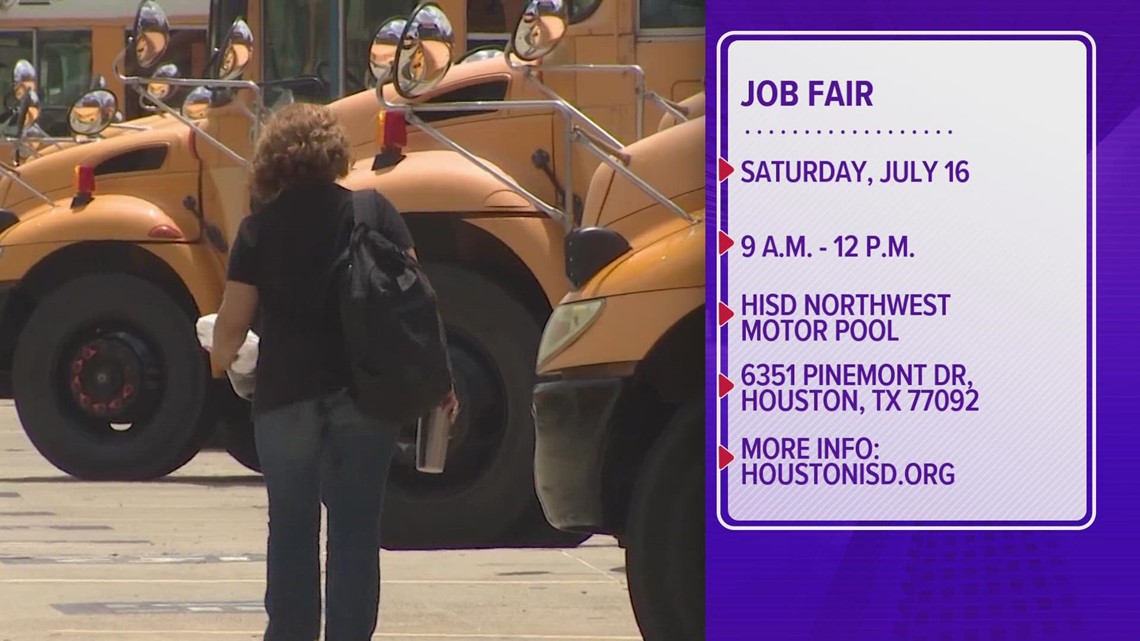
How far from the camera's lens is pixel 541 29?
371 inches

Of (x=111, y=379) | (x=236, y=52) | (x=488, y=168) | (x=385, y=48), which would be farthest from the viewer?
(x=111, y=379)

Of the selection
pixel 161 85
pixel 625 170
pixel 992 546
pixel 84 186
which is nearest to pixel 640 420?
pixel 992 546

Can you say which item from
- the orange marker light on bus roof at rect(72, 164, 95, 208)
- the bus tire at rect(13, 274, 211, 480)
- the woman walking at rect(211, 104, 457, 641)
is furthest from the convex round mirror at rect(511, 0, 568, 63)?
the orange marker light on bus roof at rect(72, 164, 95, 208)

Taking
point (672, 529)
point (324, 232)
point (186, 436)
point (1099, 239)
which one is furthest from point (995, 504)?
point (186, 436)

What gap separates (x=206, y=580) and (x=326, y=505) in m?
3.29

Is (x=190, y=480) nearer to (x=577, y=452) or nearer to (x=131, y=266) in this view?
(x=131, y=266)

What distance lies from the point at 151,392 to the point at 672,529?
7.10m

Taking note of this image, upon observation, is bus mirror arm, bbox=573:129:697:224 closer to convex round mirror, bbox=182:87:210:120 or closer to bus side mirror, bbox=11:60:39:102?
convex round mirror, bbox=182:87:210:120

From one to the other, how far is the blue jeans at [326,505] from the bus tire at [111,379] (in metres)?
6.45

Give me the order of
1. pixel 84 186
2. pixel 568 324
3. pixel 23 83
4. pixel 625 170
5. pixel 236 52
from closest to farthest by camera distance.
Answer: pixel 568 324 < pixel 625 170 < pixel 236 52 < pixel 84 186 < pixel 23 83

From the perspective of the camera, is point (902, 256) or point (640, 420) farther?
point (640, 420)

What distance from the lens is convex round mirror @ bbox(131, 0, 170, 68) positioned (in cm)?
1204

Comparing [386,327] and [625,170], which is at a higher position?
[625,170]

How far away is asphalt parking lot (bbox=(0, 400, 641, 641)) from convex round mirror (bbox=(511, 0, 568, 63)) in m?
1.96
